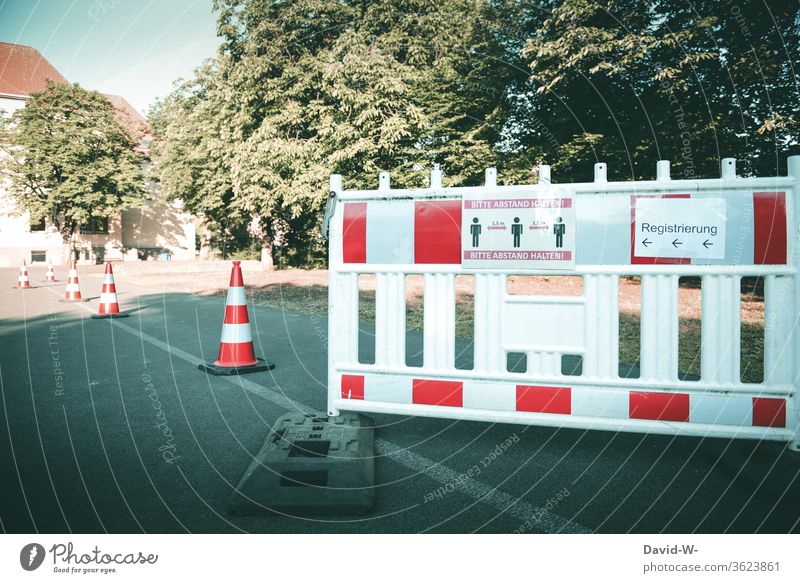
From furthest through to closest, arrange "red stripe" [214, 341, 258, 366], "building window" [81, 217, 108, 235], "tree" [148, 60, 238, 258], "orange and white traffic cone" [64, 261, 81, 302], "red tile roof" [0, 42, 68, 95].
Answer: "building window" [81, 217, 108, 235], "tree" [148, 60, 238, 258], "orange and white traffic cone" [64, 261, 81, 302], "red stripe" [214, 341, 258, 366], "red tile roof" [0, 42, 68, 95]

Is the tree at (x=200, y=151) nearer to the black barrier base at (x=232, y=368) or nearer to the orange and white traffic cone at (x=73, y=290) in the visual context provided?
the orange and white traffic cone at (x=73, y=290)

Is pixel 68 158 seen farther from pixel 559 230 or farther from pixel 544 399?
pixel 544 399

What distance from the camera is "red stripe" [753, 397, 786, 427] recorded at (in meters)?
3.00

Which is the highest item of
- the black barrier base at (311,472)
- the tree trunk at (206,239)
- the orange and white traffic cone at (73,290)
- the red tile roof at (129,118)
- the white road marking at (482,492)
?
the red tile roof at (129,118)

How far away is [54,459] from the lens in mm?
3098

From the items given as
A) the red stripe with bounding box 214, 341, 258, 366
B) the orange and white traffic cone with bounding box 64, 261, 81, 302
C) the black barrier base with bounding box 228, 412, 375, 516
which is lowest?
the black barrier base with bounding box 228, 412, 375, 516

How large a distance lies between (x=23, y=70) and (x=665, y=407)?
72.1 ft

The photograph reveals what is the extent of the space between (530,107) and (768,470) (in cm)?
1835

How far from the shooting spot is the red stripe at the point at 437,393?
11.1ft

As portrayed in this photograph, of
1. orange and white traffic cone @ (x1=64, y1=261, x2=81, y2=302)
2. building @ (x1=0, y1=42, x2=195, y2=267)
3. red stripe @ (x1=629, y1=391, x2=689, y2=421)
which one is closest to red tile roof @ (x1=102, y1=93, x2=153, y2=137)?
building @ (x1=0, y1=42, x2=195, y2=267)

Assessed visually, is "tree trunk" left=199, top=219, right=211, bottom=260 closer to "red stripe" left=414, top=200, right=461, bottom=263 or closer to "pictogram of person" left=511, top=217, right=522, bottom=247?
"red stripe" left=414, top=200, right=461, bottom=263

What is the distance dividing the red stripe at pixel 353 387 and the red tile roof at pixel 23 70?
7.95 feet

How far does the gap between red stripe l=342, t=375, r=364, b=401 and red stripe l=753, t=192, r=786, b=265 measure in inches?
94.8

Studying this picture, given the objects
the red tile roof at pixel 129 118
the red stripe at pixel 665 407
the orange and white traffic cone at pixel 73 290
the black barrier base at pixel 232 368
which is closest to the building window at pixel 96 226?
the red tile roof at pixel 129 118
